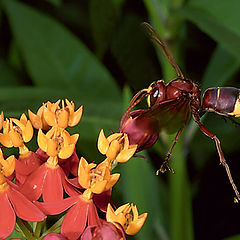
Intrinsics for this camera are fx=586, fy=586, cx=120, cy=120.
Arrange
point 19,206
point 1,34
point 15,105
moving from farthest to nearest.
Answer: point 1,34 < point 15,105 < point 19,206

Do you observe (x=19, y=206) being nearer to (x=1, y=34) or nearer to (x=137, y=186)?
(x=137, y=186)

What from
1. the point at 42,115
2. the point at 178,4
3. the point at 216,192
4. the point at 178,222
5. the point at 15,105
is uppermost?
the point at 178,4

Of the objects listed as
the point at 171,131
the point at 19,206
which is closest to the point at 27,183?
the point at 19,206

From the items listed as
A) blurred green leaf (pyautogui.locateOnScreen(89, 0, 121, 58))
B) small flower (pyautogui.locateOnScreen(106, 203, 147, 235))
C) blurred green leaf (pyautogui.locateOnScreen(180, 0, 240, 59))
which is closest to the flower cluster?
small flower (pyautogui.locateOnScreen(106, 203, 147, 235))

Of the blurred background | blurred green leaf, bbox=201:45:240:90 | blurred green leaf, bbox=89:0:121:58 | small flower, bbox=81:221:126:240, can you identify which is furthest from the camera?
blurred green leaf, bbox=89:0:121:58

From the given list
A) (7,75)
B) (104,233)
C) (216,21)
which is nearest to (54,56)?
(7,75)

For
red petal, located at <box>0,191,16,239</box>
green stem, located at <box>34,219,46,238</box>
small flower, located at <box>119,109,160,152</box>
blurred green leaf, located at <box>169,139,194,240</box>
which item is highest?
small flower, located at <box>119,109,160,152</box>

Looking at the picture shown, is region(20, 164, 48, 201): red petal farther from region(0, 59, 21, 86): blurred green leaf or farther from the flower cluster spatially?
region(0, 59, 21, 86): blurred green leaf
